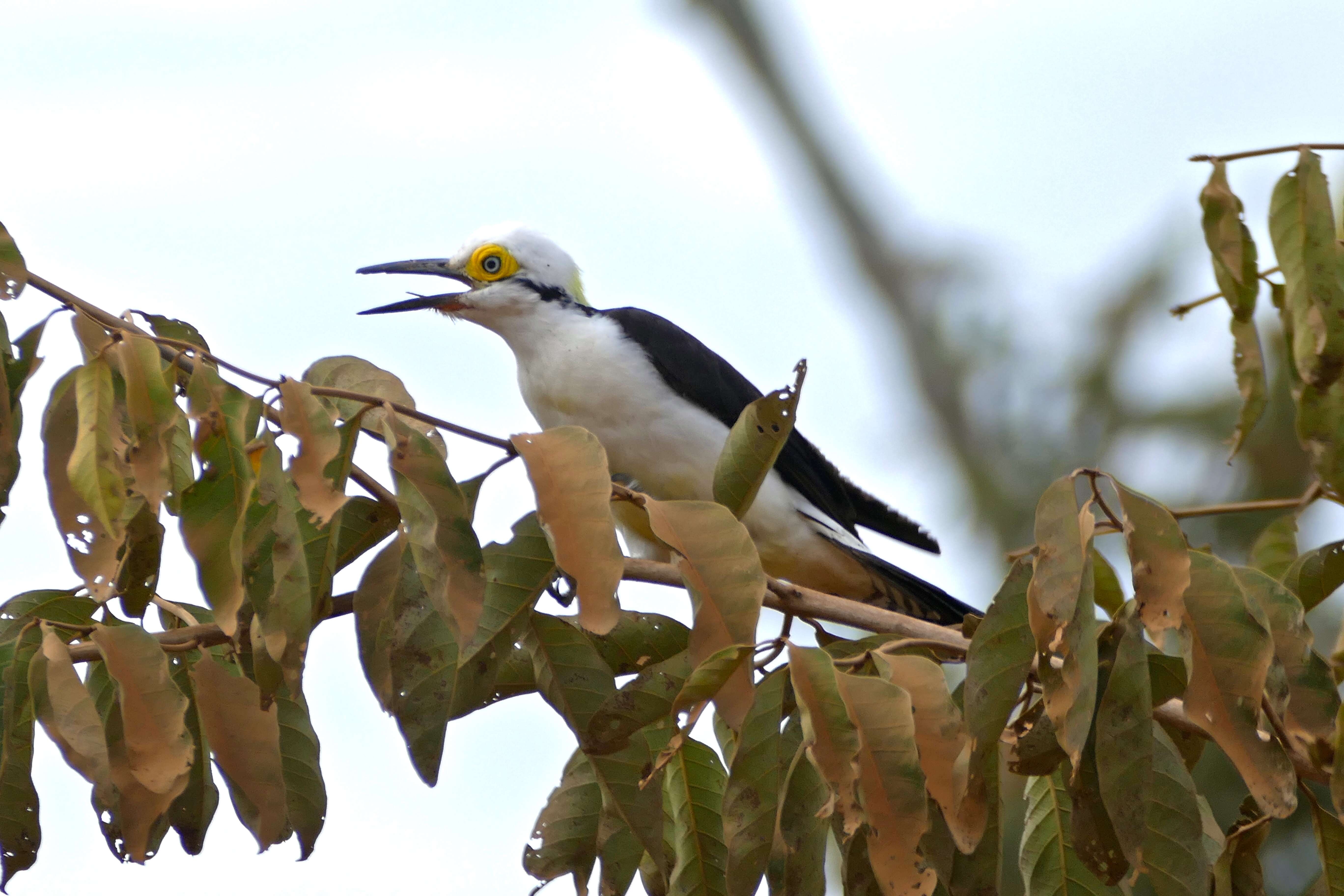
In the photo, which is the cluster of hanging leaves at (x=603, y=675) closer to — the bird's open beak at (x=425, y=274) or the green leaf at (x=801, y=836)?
the green leaf at (x=801, y=836)

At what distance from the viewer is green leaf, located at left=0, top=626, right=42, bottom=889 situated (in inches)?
83.2

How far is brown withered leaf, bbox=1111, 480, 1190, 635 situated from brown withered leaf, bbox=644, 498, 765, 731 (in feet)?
1.63

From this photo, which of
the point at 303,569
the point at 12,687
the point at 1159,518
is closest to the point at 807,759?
the point at 1159,518

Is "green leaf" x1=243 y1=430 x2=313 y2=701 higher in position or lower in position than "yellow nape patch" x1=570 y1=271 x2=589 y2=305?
lower

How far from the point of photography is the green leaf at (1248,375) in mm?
2635

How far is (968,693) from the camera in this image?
1929mm

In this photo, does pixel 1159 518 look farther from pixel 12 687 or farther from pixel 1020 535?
pixel 1020 535

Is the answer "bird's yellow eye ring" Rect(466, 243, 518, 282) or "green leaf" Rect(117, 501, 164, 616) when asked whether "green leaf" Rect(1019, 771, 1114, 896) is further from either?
"bird's yellow eye ring" Rect(466, 243, 518, 282)

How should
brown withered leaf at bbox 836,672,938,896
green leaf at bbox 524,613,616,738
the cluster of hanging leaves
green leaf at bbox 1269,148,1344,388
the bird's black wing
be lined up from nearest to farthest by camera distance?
brown withered leaf at bbox 836,672,938,896 → the cluster of hanging leaves → green leaf at bbox 524,613,616,738 → green leaf at bbox 1269,148,1344,388 → the bird's black wing

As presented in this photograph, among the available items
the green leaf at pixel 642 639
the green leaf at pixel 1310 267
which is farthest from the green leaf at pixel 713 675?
the green leaf at pixel 1310 267

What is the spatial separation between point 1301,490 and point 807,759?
6.11m

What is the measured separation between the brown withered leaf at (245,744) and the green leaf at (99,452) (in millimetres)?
257

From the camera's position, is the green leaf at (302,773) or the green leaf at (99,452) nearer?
the green leaf at (99,452)

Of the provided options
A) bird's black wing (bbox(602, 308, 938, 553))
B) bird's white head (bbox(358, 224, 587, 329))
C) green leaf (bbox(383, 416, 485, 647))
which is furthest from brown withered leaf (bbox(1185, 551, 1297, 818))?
bird's white head (bbox(358, 224, 587, 329))
